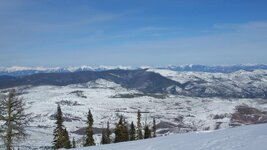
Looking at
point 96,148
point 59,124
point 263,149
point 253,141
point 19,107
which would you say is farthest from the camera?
point 59,124

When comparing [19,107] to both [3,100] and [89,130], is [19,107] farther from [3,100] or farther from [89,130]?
[89,130]

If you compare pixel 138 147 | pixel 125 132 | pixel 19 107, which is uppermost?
pixel 19 107

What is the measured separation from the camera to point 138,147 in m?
37.2

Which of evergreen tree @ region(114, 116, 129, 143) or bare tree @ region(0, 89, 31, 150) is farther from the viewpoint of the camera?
evergreen tree @ region(114, 116, 129, 143)

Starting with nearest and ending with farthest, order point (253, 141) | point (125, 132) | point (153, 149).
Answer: point (253, 141) < point (153, 149) < point (125, 132)

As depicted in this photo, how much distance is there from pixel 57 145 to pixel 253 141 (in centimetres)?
5033

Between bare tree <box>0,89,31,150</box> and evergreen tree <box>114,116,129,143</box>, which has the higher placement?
bare tree <box>0,89,31,150</box>

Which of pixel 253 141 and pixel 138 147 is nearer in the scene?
pixel 253 141

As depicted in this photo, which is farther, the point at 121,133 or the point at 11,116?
the point at 121,133

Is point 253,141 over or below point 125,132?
over

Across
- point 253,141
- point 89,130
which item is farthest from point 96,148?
point 89,130

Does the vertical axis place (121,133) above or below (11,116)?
below

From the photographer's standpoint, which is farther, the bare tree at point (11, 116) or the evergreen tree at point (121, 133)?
the evergreen tree at point (121, 133)

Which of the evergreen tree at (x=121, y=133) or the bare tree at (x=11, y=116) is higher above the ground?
the bare tree at (x=11, y=116)
